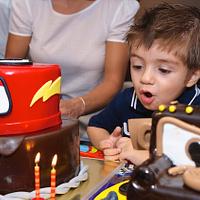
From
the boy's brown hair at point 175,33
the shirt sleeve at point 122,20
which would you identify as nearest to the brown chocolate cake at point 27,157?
the boy's brown hair at point 175,33

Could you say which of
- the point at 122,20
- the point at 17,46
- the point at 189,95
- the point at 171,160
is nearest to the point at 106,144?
the point at 189,95

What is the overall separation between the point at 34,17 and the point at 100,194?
0.92 metres

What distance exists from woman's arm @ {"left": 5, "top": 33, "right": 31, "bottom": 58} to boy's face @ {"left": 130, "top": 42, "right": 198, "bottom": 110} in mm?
637

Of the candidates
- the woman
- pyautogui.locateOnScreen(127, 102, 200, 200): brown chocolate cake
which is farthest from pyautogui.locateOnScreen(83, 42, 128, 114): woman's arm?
pyautogui.locateOnScreen(127, 102, 200, 200): brown chocolate cake

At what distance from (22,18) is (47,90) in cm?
80

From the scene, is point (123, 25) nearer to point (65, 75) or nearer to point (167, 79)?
point (65, 75)

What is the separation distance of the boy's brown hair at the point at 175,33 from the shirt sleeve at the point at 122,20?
0.39m

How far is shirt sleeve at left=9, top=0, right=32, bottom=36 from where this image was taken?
1508 mm

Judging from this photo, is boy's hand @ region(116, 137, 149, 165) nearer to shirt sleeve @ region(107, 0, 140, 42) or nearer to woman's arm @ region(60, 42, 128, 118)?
woman's arm @ region(60, 42, 128, 118)

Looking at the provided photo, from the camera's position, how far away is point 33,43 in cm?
151

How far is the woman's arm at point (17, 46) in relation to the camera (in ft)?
5.04

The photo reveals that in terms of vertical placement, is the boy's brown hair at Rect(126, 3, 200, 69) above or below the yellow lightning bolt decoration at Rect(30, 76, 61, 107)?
above

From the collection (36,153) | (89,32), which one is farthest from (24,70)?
(89,32)

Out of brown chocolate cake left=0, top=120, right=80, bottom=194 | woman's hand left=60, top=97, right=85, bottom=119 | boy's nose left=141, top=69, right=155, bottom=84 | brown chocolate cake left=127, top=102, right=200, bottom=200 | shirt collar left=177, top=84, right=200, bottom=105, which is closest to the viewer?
brown chocolate cake left=127, top=102, right=200, bottom=200
